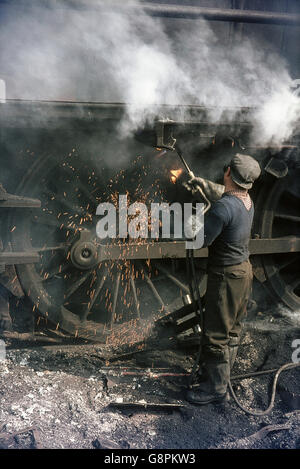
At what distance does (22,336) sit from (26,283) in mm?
608

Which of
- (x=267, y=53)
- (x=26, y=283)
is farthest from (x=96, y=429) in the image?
(x=267, y=53)

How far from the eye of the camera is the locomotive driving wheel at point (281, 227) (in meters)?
4.77

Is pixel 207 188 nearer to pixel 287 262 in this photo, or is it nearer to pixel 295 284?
pixel 287 262

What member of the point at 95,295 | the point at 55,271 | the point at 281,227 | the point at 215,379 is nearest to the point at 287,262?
the point at 281,227

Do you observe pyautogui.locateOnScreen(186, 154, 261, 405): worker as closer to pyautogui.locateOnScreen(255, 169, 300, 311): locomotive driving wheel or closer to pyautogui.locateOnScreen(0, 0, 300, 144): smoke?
pyautogui.locateOnScreen(0, 0, 300, 144): smoke

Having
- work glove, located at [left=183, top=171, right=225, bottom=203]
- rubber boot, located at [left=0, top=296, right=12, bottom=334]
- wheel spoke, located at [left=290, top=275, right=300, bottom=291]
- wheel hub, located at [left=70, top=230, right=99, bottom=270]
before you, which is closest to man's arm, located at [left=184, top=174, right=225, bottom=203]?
work glove, located at [left=183, top=171, right=225, bottom=203]

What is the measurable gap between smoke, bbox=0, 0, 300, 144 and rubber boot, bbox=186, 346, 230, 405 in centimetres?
213

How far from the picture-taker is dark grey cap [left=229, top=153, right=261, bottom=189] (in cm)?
354

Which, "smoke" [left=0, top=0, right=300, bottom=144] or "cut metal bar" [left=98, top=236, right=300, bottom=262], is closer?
"smoke" [left=0, top=0, right=300, bottom=144]

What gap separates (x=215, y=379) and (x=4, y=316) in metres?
2.13

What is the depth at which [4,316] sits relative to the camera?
4371 mm

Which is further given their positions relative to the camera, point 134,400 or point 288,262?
point 288,262

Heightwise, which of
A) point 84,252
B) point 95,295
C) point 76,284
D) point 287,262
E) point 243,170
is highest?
point 243,170

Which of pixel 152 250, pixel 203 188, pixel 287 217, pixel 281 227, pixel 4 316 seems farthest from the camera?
pixel 281 227
